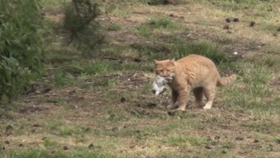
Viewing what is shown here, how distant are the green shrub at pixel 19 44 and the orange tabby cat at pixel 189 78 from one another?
1.25 m

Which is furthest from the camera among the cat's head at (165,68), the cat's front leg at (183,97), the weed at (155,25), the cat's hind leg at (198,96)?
Answer: the weed at (155,25)

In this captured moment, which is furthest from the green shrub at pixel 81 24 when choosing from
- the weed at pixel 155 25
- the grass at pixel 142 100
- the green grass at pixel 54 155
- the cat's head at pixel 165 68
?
the weed at pixel 155 25

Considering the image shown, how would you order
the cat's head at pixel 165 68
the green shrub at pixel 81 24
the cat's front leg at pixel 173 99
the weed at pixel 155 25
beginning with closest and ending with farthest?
the green shrub at pixel 81 24 → the cat's head at pixel 165 68 → the cat's front leg at pixel 173 99 → the weed at pixel 155 25

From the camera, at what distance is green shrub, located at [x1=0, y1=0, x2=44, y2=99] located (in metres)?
7.70

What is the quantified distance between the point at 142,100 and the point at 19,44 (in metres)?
1.52

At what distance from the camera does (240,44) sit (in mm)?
11961

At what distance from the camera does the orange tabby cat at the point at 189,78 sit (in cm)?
814

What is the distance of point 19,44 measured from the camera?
26.0 ft

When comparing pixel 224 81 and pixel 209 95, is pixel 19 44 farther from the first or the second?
pixel 224 81

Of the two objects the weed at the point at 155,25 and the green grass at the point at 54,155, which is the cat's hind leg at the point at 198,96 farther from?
the weed at the point at 155,25

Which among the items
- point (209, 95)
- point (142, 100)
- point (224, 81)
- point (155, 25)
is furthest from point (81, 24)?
point (155, 25)

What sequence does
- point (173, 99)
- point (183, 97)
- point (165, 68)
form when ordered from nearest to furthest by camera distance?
point (165, 68) → point (183, 97) → point (173, 99)

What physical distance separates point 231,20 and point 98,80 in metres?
4.63

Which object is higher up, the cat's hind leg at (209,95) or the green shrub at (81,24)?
the green shrub at (81,24)
